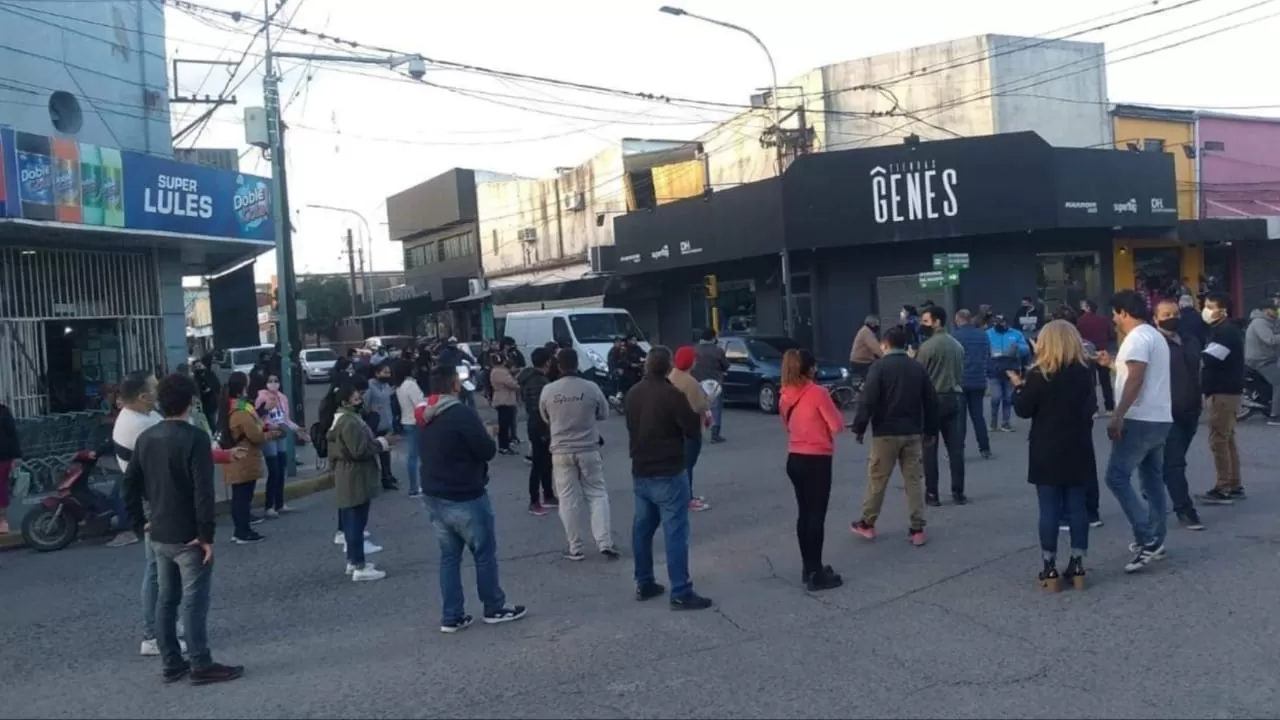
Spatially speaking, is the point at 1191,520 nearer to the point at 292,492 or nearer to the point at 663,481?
the point at 663,481

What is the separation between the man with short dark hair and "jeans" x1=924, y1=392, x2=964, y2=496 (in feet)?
15.7

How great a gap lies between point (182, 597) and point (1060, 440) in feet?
17.8

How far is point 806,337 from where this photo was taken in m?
29.6

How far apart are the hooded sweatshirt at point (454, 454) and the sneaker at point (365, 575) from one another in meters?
2.03

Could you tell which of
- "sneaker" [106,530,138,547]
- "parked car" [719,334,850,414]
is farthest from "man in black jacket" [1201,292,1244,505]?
"parked car" [719,334,850,414]

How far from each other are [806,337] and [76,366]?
Answer: 1780 cm

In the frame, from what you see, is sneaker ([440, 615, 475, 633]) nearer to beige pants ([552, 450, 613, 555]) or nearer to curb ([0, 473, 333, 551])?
beige pants ([552, 450, 613, 555])

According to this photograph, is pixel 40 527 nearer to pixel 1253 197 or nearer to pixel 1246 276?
pixel 1246 276

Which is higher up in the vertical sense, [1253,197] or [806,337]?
[1253,197]

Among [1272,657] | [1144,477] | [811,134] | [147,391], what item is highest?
[811,134]

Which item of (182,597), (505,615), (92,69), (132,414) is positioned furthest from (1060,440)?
(92,69)

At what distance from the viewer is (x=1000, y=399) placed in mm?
15578

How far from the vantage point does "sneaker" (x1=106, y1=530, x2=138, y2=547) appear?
36.7ft

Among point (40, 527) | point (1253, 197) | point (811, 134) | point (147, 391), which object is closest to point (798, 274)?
point (811, 134)
